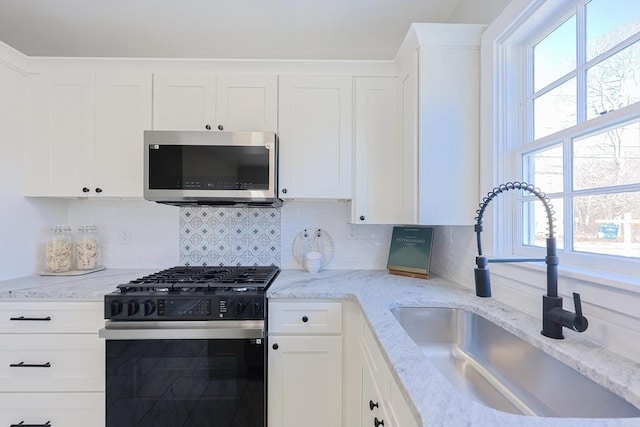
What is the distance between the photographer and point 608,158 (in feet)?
3.25

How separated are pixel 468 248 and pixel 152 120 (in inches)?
80.3

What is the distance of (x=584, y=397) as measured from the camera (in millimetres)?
812

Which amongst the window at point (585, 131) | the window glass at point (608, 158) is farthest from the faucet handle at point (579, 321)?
the window glass at point (608, 158)

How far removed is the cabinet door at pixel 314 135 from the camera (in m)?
1.93

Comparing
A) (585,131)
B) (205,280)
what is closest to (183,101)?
(205,280)

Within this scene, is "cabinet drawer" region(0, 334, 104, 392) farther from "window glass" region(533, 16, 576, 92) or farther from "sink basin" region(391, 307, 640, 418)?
"window glass" region(533, 16, 576, 92)

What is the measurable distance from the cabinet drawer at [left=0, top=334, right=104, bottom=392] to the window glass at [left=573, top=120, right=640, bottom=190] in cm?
227

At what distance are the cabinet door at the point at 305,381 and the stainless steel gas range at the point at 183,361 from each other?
0.10 m

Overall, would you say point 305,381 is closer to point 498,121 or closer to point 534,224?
point 534,224

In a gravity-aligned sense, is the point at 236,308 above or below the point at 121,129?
below

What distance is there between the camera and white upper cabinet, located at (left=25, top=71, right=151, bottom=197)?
1.90m

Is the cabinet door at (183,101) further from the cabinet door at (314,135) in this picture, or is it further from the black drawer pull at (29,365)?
the black drawer pull at (29,365)

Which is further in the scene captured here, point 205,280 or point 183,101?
point 183,101

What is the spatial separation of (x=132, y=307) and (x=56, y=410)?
0.69 metres
